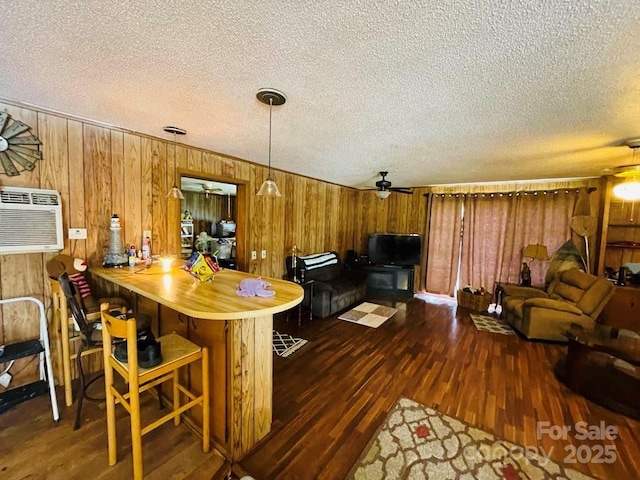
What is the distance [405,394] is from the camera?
230 centimetres

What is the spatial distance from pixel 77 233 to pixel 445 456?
3.40 m

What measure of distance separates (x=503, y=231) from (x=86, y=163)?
605cm

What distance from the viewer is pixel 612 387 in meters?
2.33

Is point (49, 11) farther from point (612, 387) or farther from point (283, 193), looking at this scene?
point (612, 387)

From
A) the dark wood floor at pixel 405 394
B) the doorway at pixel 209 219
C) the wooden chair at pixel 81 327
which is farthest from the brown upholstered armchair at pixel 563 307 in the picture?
the doorway at pixel 209 219

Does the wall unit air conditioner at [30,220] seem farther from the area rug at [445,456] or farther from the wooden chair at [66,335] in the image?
the area rug at [445,456]

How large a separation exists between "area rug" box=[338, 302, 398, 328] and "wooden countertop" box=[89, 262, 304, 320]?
92.3 inches

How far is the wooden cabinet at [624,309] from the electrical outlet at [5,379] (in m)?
6.64

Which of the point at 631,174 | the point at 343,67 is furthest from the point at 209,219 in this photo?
the point at 631,174

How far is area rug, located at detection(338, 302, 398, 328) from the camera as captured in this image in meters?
3.96

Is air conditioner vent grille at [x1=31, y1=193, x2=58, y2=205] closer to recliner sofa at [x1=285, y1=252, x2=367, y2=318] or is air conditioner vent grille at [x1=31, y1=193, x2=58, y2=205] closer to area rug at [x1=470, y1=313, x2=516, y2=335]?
recliner sofa at [x1=285, y1=252, x2=367, y2=318]

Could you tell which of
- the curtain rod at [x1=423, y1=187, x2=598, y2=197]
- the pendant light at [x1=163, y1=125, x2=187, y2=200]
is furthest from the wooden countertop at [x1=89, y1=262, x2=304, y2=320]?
the curtain rod at [x1=423, y1=187, x2=598, y2=197]

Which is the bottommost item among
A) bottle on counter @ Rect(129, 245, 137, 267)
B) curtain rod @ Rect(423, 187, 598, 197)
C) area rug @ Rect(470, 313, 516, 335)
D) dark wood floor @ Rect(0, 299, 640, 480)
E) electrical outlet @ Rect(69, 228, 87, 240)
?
dark wood floor @ Rect(0, 299, 640, 480)

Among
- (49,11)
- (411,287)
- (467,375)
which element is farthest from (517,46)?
(411,287)
